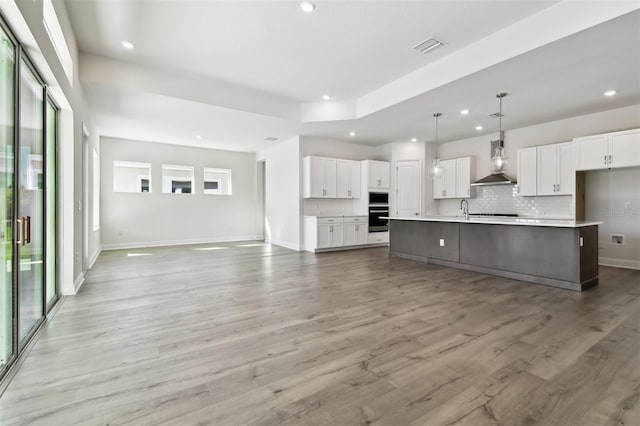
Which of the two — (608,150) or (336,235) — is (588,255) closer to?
(608,150)

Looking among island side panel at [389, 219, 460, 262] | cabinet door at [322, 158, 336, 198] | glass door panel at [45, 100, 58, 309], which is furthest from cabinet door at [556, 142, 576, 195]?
glass door panel at [45, 100, 58, 309]

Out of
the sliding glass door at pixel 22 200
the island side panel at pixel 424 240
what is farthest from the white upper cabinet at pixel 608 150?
the sliding glass door at pixel 22 200

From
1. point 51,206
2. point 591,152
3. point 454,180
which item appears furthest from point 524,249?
point 51,206

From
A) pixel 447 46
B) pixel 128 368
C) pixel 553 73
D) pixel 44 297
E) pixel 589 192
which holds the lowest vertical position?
pixel 128 368

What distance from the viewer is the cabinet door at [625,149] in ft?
15.2

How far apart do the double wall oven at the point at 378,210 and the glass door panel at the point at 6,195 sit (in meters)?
6.70

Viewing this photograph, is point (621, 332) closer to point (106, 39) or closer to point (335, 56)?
point (335, 56)

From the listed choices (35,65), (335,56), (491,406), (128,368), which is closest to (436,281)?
(491,406)

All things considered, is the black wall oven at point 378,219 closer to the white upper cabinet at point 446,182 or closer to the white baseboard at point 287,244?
the white upper cabinet at point 446,182

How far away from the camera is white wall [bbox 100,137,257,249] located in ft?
24.7

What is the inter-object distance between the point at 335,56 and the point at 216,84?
85.2 inches

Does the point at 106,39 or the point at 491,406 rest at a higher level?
the point at 106,39

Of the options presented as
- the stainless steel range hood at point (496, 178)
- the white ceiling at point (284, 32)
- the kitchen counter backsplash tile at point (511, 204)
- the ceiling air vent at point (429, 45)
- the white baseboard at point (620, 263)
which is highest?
the white ceiling at point (284, 32)

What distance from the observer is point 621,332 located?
255 cm
